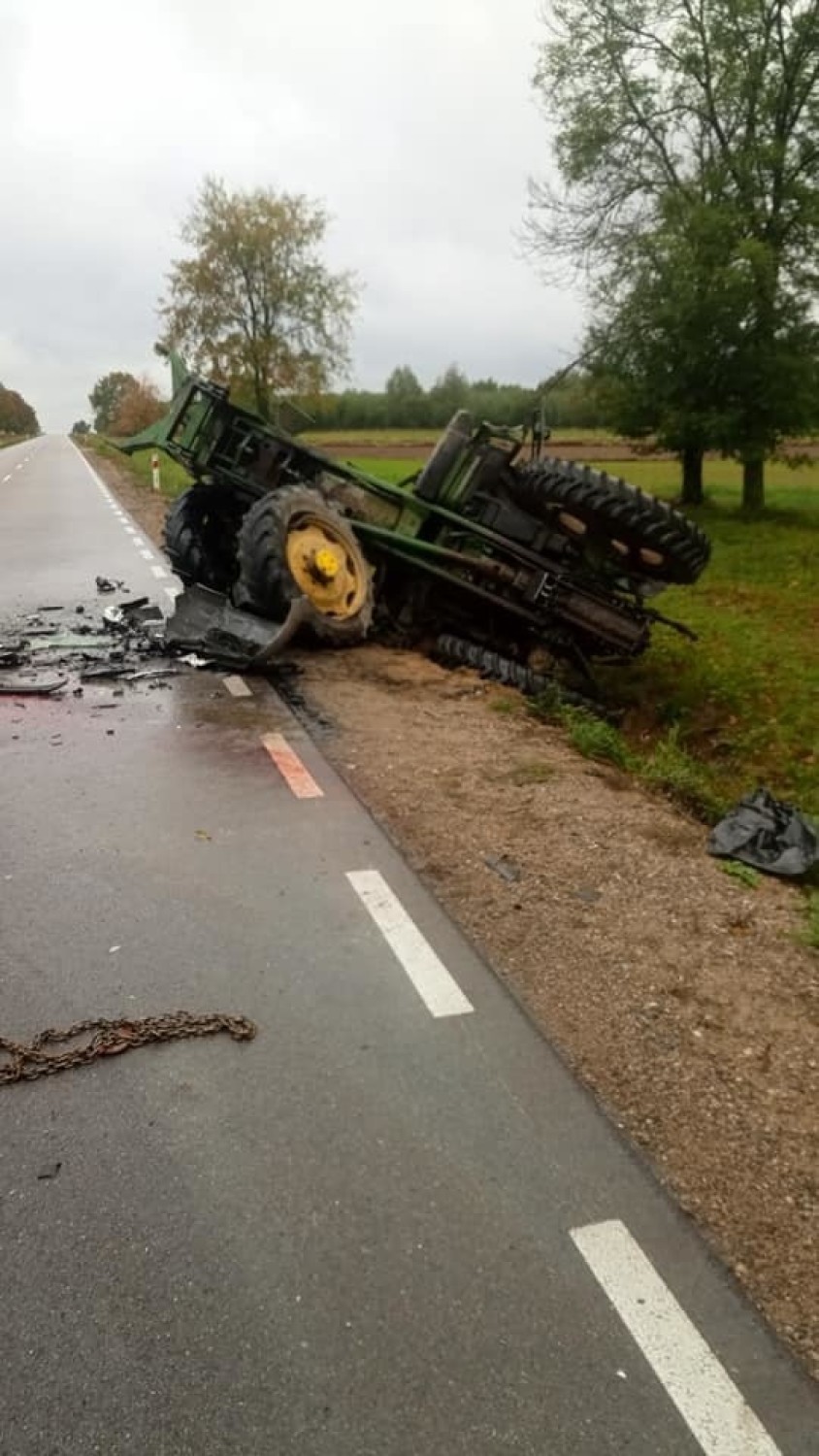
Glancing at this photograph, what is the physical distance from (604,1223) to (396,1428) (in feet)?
2.32

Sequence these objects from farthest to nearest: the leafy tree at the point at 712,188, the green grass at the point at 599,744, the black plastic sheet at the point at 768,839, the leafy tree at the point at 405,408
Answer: the leafy tree at the point at 405,408 < the leafy tree at the point at 712,188 < the green grass at the point at 599,744 < the black plastic sheet at the point at 768,839

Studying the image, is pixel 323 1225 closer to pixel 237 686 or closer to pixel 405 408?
pixel 237 686

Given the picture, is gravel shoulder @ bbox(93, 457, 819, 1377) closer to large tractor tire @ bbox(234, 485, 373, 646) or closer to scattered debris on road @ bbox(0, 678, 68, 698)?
large tractor tire @ bbox(234, 485, 373, 646)

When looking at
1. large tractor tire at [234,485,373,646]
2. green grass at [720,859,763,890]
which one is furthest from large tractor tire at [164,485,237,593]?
green grass at [720,859,763,890]

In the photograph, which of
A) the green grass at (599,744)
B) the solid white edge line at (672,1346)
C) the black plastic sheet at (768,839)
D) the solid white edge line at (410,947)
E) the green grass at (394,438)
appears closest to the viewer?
the solid white edge line at (672,1346)

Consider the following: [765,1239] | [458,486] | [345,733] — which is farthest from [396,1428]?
[458,486]

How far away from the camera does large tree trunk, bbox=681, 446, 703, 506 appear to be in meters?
20.3

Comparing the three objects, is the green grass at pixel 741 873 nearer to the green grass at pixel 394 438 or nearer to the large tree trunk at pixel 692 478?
the large tree trunk at pixel 692 478

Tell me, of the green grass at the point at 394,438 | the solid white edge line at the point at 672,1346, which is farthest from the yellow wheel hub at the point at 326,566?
the green grass at the point at 394,438

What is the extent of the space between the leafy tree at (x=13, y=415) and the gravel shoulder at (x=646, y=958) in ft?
422

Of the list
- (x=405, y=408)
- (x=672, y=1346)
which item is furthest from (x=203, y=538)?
(x=405, y=408)

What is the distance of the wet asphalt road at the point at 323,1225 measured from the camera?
1.88m

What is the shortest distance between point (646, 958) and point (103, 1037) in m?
1.91

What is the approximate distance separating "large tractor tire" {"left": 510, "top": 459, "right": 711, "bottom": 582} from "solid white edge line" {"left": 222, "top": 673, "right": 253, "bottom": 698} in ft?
9.09
